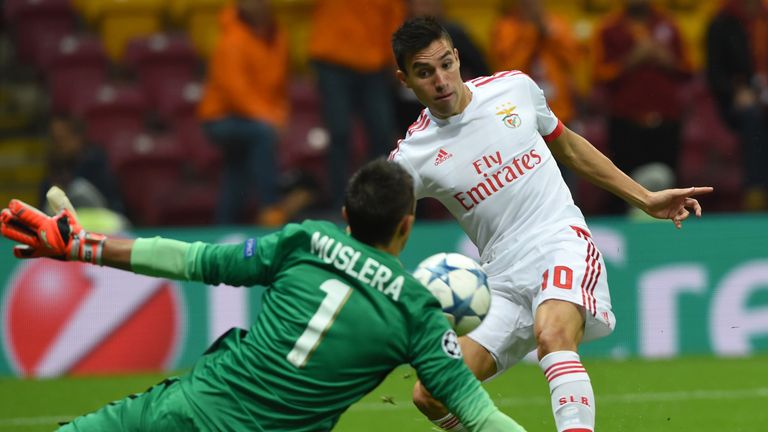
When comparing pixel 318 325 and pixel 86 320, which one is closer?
pixel 318 325

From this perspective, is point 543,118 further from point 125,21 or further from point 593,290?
point 125,21

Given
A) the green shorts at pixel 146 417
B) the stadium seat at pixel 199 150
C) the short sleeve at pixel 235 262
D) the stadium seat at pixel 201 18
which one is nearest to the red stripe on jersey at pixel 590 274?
the short sleeve at pixel 235 262

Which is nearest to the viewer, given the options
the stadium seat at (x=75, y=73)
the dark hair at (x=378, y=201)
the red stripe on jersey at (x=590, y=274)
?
the dark hair at (x=378, y=201)

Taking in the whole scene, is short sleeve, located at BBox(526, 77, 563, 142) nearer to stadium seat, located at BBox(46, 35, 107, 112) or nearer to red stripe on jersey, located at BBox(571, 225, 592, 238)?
red stripe on jersey, located at BBox(571, 225, 592, 238)

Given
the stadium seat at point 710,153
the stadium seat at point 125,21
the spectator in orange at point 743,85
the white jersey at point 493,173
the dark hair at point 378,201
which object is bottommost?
the stadium seat at point 710,153

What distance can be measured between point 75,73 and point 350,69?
368 centimetres

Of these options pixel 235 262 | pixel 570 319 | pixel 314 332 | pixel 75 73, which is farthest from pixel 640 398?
pixel 75 73

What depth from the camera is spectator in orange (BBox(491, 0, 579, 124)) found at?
35.4 feet

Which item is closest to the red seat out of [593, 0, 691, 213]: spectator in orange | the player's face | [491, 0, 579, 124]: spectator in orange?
[491, 0, 579, 124]: spectator in orange

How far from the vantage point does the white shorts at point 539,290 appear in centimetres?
554

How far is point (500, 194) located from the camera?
5785 mm

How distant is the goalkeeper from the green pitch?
9.17ft

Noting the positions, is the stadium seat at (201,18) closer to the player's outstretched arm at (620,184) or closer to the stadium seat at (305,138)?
the stadium seat at (305,138)

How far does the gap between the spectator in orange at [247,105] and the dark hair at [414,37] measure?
5065mm
